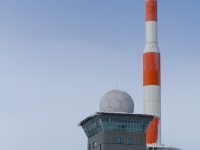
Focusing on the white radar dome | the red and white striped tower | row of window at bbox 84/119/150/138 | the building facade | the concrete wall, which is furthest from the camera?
the red and white striped tower

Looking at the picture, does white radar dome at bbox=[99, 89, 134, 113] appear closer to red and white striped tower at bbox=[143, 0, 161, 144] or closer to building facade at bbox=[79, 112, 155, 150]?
building facade at bbox=[79, 112, 155, 150]

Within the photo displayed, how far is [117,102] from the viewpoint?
102 meters

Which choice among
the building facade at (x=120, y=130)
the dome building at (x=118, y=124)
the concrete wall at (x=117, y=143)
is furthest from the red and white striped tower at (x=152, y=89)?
the concrete wall at (x=117, y=143)

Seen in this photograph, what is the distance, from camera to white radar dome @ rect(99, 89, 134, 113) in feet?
335

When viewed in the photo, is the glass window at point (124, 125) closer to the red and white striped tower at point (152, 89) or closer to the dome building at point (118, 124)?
the dome building at point (118, 124)

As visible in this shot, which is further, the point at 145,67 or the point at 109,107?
the point at 145,67

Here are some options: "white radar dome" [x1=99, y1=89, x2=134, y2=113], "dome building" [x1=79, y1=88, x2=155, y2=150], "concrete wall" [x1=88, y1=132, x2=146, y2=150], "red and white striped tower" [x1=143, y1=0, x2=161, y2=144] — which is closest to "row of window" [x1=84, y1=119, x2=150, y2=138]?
"dome building" [x1=79, y1=88, x2=155, y2=150]

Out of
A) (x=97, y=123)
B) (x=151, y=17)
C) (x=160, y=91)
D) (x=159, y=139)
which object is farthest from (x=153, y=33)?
(x=97, y=123)

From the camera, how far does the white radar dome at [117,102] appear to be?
10219 cm

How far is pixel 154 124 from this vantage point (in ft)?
394

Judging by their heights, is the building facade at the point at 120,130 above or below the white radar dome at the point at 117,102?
below

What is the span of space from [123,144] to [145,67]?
24.9 m

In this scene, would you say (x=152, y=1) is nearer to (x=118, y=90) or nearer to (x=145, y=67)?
(x=145, y=67)

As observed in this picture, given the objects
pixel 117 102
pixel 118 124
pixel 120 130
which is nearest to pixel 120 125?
pixel 118 124
